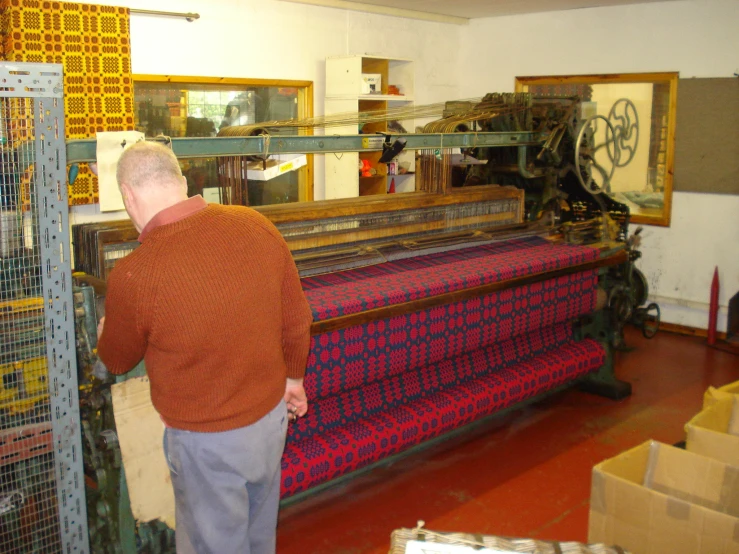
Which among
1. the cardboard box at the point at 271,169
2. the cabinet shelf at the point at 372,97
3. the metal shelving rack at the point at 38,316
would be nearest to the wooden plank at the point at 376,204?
the cardboard box at the point at 271,169

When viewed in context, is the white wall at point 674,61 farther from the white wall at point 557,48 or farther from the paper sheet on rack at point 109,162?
the paper sheet on rack at point 109,162

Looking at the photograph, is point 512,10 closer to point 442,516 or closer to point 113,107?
point 113,107

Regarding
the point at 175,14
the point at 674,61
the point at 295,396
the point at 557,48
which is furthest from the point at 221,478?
the point at 557,48

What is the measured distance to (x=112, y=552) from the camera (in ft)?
8.69

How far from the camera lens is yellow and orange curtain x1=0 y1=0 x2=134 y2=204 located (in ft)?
14.2

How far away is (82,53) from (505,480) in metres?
3.40

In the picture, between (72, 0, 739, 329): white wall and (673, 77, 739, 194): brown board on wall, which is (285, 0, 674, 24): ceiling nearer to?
(72, 0, 739, 329): white wall

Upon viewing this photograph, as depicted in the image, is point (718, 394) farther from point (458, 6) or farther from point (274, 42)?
point (458, 6)

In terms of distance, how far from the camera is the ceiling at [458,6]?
6.20 metres

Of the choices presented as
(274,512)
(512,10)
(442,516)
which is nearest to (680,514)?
(274,512)

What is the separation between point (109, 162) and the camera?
A: 2.53m

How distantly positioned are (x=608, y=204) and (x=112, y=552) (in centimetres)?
362

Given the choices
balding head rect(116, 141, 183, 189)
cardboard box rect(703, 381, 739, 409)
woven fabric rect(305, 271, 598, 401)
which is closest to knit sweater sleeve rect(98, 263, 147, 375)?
balding head rect(116, 141, 183, 189)

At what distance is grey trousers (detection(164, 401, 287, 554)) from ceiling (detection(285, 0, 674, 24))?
4628 millimetres
